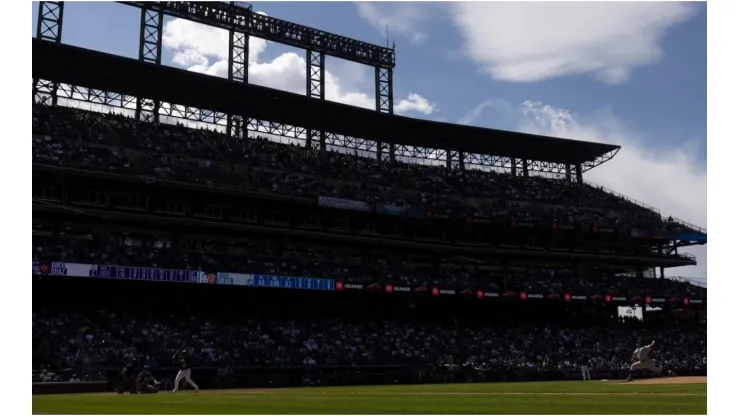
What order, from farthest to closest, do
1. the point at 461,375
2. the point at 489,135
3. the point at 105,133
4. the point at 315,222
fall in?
the point at 489,135, the point at 315,222, the point at 105,133, the point at 461,375

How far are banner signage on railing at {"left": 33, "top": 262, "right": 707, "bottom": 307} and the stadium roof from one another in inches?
615

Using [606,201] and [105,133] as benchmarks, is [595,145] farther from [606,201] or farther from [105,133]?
[105,133]

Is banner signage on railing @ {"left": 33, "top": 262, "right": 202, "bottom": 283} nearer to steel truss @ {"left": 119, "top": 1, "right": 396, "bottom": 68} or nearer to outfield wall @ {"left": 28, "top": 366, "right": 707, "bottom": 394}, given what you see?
outfield wall @ {"left": 28, "top": 366, "right": 707, "bottom": 394}

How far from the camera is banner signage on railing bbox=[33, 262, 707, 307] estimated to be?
43.1 metres

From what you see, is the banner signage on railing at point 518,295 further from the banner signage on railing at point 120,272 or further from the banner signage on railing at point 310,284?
the banner signage on railing at point 120,272

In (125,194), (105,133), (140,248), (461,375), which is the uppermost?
(105,133)

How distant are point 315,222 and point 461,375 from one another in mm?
18140

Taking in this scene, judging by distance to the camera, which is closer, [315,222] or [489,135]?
[315,222]

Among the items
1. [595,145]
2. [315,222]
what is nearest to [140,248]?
[315,222]

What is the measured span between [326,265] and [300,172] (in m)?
8.38

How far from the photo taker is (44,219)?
4778cm

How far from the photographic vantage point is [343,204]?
2239 inches

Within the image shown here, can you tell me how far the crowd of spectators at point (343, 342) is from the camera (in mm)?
40125

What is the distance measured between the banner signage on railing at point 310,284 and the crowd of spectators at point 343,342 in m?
2.39
